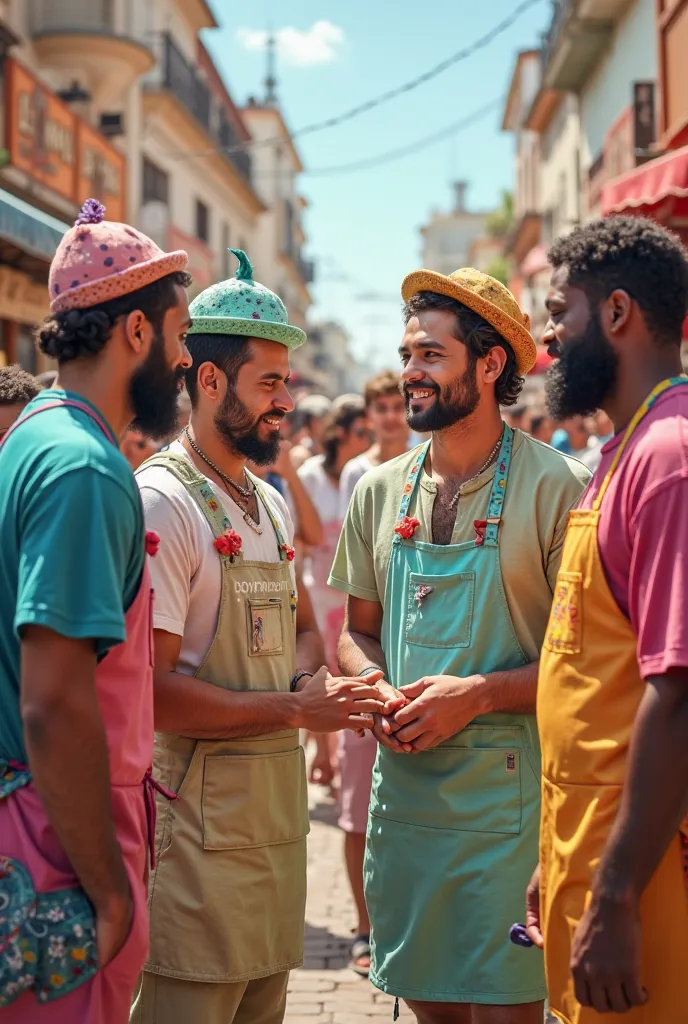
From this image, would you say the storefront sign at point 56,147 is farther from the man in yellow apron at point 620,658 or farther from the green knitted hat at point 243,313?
the man in yellow apron at point 620,658

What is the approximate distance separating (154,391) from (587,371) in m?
0.89

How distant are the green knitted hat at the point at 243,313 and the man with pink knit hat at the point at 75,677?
3.48 ft

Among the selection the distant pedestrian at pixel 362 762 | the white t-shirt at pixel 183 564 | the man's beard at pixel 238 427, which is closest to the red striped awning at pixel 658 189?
the distant pedestrian at pixel 362 762

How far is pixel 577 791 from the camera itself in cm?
233

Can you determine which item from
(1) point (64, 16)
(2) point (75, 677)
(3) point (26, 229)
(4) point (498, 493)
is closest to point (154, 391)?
(2) point (75, 677)

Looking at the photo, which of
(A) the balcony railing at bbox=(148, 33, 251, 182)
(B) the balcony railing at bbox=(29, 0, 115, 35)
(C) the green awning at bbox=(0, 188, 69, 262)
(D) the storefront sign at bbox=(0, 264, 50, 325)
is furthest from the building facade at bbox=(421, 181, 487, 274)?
(C) the green awning at bbox=(0, 188, 69, 262)

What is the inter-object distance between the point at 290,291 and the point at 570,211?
31706 mm

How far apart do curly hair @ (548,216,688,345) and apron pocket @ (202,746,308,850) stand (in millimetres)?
1506

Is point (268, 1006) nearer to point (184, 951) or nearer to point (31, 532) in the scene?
point (184, 951)

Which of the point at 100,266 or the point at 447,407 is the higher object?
the point at 100,266

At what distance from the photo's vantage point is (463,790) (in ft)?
10.7

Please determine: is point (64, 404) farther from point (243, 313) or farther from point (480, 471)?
point (480, 471)

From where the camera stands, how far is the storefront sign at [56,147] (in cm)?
1388

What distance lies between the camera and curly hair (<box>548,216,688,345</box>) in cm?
244
